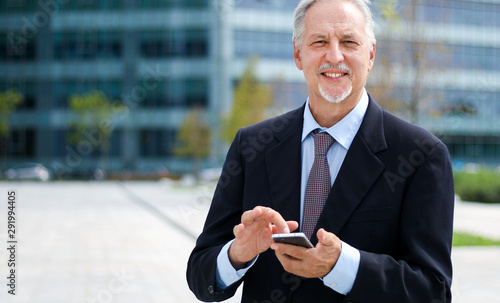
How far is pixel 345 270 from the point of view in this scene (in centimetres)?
177

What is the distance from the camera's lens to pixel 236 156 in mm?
2203

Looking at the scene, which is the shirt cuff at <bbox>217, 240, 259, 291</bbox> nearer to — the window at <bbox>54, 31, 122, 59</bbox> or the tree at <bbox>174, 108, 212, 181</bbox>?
the tree at <bbox>174, 108, 212, 181</bbox>

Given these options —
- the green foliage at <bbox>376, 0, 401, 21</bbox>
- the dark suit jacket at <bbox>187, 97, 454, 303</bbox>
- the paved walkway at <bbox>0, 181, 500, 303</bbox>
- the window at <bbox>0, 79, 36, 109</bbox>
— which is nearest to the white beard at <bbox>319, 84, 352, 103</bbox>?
the dark suit jacket at <bbox>187, 97, 454, 303</bbox>

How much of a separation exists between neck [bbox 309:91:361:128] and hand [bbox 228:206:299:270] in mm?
471

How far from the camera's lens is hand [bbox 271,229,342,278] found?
1.70 meters

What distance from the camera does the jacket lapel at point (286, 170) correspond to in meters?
2.03

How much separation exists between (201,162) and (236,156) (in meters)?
49.0

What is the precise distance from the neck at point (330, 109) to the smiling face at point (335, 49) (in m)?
0.03

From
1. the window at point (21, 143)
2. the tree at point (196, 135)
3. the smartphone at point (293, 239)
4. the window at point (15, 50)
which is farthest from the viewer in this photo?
the window at point (15, 50)

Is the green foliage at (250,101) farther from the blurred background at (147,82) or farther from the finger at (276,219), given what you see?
the finger at (276,219)

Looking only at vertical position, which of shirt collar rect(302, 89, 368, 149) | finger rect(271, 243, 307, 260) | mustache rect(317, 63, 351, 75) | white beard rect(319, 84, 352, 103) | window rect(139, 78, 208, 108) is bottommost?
window rect(139, 78, 208, 108)

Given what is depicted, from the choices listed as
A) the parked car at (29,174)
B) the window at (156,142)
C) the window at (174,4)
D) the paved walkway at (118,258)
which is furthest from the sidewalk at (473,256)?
the window at (174,4)

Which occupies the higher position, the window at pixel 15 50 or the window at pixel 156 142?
the window at pixel 15 50

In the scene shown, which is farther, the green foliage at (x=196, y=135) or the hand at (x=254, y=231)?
the green foliage at (x=196, y=135)
